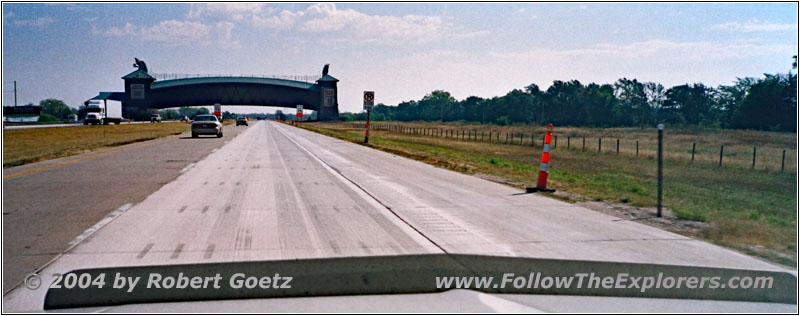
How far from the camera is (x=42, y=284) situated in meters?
5.43

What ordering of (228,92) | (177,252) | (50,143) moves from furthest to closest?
1. (228,92)
2. (50,143)
3. (177,252)

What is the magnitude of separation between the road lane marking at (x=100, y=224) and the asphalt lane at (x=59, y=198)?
0.06 metres

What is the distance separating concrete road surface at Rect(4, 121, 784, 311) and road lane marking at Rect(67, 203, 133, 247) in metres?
0.05

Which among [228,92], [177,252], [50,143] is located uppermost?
[228,92]

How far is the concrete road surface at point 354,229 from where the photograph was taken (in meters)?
6.51

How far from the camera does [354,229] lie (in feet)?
26.3

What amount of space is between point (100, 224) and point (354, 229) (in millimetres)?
3442

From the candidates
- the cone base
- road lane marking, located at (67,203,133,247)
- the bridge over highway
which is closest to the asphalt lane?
road lane marking, located at (67,203,133,247)

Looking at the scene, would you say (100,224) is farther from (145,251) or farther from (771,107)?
(771,107)

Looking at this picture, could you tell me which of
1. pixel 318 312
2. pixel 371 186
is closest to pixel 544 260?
pixel 318 312

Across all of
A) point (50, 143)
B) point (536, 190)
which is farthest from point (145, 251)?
point (50, 143)

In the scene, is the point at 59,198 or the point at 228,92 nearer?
the point at 59,198

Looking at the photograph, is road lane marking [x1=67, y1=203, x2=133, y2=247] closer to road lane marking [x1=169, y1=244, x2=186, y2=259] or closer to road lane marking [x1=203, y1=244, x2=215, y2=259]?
road lane marking [x1=169, y1=244, x2=186, y2=259]

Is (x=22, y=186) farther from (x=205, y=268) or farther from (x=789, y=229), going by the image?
(x=789, y=229)
